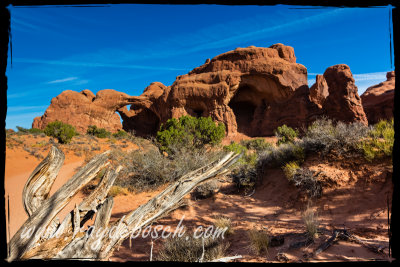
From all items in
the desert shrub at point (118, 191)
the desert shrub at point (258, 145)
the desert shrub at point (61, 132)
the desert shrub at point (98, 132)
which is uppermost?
the desert shrub at point (98, 132)

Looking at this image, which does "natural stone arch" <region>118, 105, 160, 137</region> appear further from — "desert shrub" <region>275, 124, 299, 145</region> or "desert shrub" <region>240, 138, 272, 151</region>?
"desert shrub" <region>275, 124, 299, 145</region>

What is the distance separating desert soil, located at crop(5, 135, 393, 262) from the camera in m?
2.99

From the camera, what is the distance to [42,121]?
3250 cm

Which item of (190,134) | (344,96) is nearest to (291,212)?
(190,134)

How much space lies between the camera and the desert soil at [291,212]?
9.81 feet

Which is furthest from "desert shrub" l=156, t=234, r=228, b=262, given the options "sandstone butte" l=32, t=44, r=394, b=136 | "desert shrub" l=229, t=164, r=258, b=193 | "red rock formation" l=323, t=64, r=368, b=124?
"sandstone butte" l=32, t=44, r=394, b=136

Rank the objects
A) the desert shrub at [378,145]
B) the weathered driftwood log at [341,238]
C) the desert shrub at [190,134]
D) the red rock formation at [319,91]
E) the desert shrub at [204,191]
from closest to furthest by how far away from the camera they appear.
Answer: the weathered driftwood log at [341,238], the desert shrub at [378,145], the desert shrub at [204,191], the desert shrub at [190,134], the red rock formation at [319,91]

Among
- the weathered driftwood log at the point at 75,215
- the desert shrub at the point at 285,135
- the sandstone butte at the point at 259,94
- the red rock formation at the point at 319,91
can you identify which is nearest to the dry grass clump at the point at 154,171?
the weathered driftwood log at the point at 75,215

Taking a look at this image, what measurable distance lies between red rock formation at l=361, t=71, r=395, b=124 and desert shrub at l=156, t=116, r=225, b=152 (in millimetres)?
23409

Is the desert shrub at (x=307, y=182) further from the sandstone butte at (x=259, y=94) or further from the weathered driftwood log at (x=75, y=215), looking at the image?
the sandstone butte at (x=259, y=94)

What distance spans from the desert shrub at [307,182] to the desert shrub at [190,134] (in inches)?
235

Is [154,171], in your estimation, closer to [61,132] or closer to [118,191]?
[118,191]

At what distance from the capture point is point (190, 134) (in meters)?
11.2
